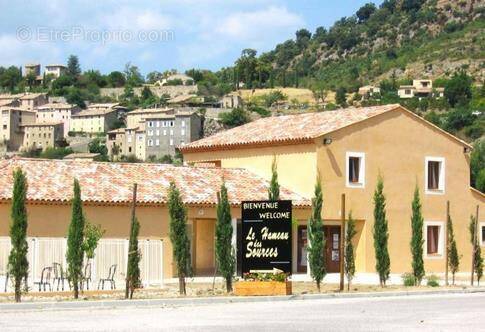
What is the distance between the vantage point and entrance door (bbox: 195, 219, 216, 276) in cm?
3597

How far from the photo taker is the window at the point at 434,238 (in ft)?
127

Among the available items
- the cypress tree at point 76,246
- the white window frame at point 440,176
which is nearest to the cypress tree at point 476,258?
the white window frame at point 440,176

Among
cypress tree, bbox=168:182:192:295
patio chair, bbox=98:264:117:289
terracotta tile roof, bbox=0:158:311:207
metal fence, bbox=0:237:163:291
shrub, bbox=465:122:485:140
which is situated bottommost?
patio chair, bbox=98:264:117:289

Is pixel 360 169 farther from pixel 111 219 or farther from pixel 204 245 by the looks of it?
pixel 111 219

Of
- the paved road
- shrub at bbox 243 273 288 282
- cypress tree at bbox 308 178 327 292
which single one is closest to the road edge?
shrub at bbox 243 273 288 282

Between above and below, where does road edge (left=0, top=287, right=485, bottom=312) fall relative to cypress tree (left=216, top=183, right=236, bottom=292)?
below

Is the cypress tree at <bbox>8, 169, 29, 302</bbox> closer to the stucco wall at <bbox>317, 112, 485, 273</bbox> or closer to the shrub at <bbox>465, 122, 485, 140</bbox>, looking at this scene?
the stucco wall at <bbox>317, 112, 485, 273</bbox>

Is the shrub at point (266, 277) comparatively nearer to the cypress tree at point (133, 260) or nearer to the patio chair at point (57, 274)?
the cypress tree at point (133, 260)

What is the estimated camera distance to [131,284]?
23.4 metres

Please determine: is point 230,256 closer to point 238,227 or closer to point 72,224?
point 72,224

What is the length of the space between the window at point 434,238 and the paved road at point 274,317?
52.7 feet

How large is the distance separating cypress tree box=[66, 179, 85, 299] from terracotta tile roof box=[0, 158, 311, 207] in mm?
6999

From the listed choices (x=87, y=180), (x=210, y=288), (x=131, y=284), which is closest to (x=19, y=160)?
(x=87, y=180)

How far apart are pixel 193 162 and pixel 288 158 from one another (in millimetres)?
6271
